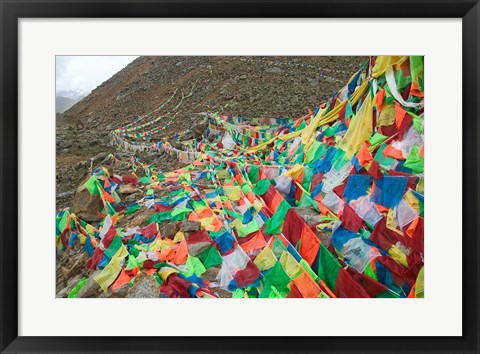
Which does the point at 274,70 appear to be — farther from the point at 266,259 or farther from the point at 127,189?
the point at 266,259

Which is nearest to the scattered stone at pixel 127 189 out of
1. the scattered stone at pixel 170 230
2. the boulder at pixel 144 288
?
the scattered stone at pixel 170 230

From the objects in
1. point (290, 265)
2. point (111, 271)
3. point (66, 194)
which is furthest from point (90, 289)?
point (66, 194)

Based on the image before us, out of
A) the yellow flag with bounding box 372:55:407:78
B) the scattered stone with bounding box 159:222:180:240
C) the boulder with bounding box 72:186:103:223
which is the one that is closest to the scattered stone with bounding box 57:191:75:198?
the boulder with bounding box 72:186:103:223

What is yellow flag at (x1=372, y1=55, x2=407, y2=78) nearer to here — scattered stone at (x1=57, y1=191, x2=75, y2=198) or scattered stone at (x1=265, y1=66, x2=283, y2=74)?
scattered stone at (x1=57, y1=191, x2=75, y2=198)

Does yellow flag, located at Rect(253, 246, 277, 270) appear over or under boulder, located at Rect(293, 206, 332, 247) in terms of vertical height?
under
